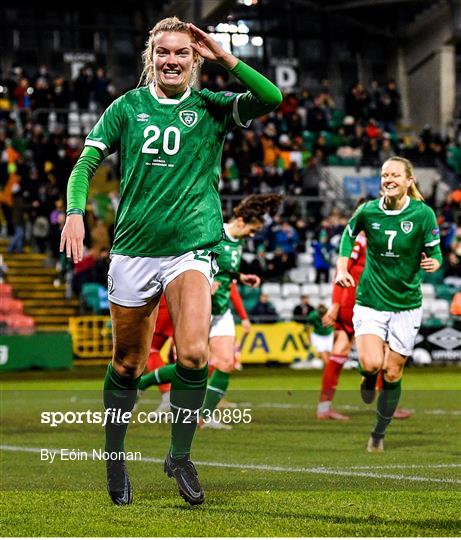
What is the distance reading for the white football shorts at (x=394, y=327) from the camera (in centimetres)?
1083

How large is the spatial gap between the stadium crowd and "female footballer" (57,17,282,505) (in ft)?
71.9

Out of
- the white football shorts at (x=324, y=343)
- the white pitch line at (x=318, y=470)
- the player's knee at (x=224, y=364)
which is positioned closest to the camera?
the white pitch line at (x=318, y=470)

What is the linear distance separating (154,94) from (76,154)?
2525cm

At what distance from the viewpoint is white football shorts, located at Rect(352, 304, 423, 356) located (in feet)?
35.5

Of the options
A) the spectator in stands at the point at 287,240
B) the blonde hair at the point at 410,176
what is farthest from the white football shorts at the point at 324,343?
the blonde hair at the point at 410,176

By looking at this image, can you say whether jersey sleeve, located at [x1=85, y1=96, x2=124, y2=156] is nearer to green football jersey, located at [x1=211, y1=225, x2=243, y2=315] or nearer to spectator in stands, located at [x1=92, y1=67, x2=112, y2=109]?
green football jersey, located at [x1=211, y1=225, x2=243, y2=315]

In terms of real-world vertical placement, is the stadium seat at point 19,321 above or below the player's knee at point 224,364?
below

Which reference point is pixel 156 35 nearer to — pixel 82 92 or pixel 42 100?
pixel 42 100

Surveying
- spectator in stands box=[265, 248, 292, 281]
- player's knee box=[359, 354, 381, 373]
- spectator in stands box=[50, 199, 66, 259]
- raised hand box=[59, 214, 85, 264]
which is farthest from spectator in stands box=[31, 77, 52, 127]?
raised hand box=[59, 214, 85, 264]

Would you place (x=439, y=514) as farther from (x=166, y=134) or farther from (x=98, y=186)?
(x=98, y=186)

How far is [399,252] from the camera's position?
10.9m

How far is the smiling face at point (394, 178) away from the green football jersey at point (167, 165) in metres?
3.81

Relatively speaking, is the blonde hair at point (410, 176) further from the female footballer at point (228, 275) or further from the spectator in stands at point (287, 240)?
the spectator in stands at point (287, 240)

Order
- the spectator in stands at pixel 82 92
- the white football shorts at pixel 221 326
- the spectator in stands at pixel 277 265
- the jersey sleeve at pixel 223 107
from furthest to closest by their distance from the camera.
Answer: the spectator in stands at pixel 82 92, the spectator in stands at pixel 277 265, the white football shorts at pixel 221 326, the jersey sleeve at pixel 223 107
